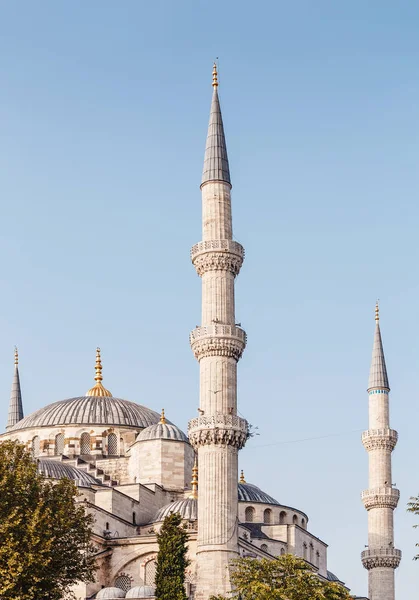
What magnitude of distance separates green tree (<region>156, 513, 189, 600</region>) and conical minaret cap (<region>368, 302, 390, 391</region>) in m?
17.4

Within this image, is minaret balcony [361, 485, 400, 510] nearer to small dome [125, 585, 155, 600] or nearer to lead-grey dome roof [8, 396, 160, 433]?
lead-grey dome roof [8, 396, 160, 433]

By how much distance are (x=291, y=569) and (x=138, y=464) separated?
1702 cm

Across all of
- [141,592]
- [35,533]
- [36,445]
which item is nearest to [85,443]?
[36,445]

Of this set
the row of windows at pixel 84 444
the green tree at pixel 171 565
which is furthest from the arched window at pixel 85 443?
the green tree at pixel 171 565

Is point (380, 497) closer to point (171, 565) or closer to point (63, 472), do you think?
point (63, 472)

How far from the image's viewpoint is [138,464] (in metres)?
43.9

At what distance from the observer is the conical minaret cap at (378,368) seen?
4672 centimetres

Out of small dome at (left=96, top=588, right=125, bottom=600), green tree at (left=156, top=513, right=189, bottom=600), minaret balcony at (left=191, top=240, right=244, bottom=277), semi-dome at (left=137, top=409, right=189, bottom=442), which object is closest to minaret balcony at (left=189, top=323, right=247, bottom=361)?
minaret balcony at (left=191, top=240, right=244, bottom=277)

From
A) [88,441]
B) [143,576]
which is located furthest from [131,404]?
[143,576]

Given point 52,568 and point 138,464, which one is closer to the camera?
point 52,568

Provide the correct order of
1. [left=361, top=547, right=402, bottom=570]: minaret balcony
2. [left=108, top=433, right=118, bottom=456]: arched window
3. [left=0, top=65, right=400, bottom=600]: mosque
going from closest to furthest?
[left=0, top=65, right=400, bottom=600]: mosque
[left=361, top=547, right=402, bottom=570]: minaret balcony
[left=108, top=433, right=118, bottom=456]: arched window

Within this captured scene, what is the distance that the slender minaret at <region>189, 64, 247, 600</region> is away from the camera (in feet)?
103

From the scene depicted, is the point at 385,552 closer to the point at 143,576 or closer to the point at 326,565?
the point at 326,565

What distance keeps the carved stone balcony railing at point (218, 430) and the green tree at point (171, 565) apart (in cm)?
255
